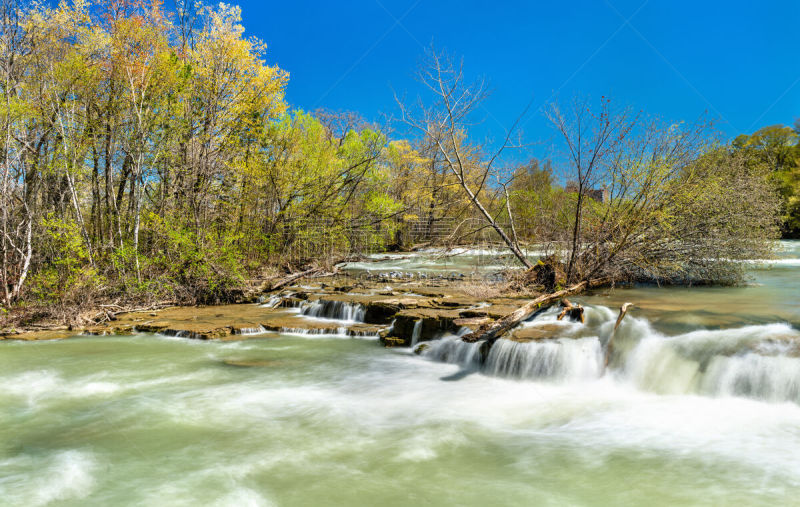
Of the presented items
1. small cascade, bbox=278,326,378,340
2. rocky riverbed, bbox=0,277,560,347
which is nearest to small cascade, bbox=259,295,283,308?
rocky riverbed, bbox=0,277,560,347

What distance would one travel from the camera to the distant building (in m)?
12.1

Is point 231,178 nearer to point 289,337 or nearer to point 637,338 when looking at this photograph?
point 289,337

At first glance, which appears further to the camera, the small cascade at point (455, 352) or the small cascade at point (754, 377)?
the small cascade at point (455, 352)

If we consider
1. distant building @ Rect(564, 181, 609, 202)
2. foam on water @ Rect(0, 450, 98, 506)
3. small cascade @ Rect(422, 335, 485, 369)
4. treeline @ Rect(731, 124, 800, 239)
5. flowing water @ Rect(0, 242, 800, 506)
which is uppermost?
treeline @ Rect(731, 124, 800, 239)

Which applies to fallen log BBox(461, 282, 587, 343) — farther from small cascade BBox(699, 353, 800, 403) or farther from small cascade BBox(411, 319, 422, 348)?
small cascade BBox(699, 353, 800, 403)

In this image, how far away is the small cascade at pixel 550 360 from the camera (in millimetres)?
7223

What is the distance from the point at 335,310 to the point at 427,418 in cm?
617

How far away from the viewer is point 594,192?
12.4 metres

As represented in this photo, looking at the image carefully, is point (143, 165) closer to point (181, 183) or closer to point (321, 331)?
point (181, 183)

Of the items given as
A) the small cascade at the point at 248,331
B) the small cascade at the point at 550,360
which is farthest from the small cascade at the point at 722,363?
the small cascade at the point at 248,331

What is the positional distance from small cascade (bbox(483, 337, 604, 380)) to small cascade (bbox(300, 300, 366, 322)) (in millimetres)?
4420

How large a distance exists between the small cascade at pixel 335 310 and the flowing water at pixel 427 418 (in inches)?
77.4

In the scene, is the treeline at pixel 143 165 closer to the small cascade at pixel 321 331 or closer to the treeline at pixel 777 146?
the small cascade at pixel 321 331

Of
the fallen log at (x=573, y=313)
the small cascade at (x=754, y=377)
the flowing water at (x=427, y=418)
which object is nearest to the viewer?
the flowing water at (x=427, y=418)
